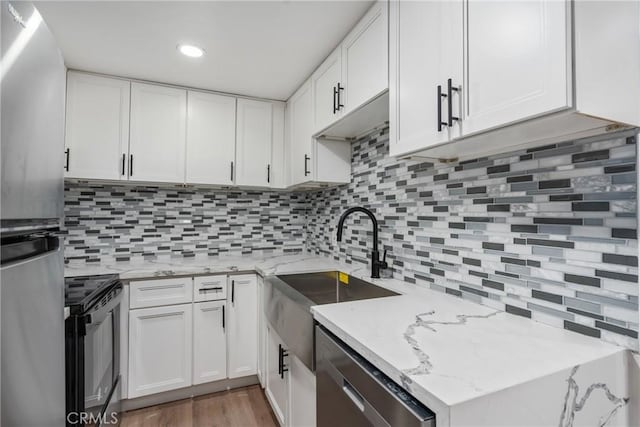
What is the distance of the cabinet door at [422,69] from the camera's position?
39.4 inches

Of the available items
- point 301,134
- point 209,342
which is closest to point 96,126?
point 301,134

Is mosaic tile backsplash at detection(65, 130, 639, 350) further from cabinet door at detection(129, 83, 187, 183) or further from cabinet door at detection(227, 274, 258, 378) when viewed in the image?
Answer: cabinet door at detection(227, 274, 258, 378)

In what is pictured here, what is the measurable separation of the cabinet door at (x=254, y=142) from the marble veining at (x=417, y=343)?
1.82 metres

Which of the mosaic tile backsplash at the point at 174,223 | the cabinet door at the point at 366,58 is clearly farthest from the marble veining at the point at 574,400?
the mosaic tile backsplash at the point at 174,223

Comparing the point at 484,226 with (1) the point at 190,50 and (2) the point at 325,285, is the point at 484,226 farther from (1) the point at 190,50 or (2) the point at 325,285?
(1) the point at 190,50

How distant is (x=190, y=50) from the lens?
186 centimetres

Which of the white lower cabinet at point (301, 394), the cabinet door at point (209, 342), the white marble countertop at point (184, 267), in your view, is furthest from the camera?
the cabinet door at point (209, 342)

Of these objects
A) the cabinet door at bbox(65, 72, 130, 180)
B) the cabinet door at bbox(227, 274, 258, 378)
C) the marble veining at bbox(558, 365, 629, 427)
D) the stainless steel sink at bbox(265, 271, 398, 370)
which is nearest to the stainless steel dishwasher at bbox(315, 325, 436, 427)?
the stainless steel sink at bbox(265, 271, 398, 370)

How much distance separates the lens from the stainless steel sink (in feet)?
4.31

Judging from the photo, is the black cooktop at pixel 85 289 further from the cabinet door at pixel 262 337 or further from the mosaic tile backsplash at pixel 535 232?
the mosaic tile backsplash at pixel 535 232

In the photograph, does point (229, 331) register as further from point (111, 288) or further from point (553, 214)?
point (553, 214)

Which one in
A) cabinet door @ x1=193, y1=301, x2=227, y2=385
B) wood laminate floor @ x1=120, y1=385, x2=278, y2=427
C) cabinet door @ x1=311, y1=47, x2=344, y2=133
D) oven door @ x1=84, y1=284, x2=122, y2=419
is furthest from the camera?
cabinet door @ x1=193, y1=301, x2=227, y2=385

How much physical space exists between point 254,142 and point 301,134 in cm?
49

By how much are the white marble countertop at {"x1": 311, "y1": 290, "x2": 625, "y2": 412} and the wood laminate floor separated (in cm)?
123
